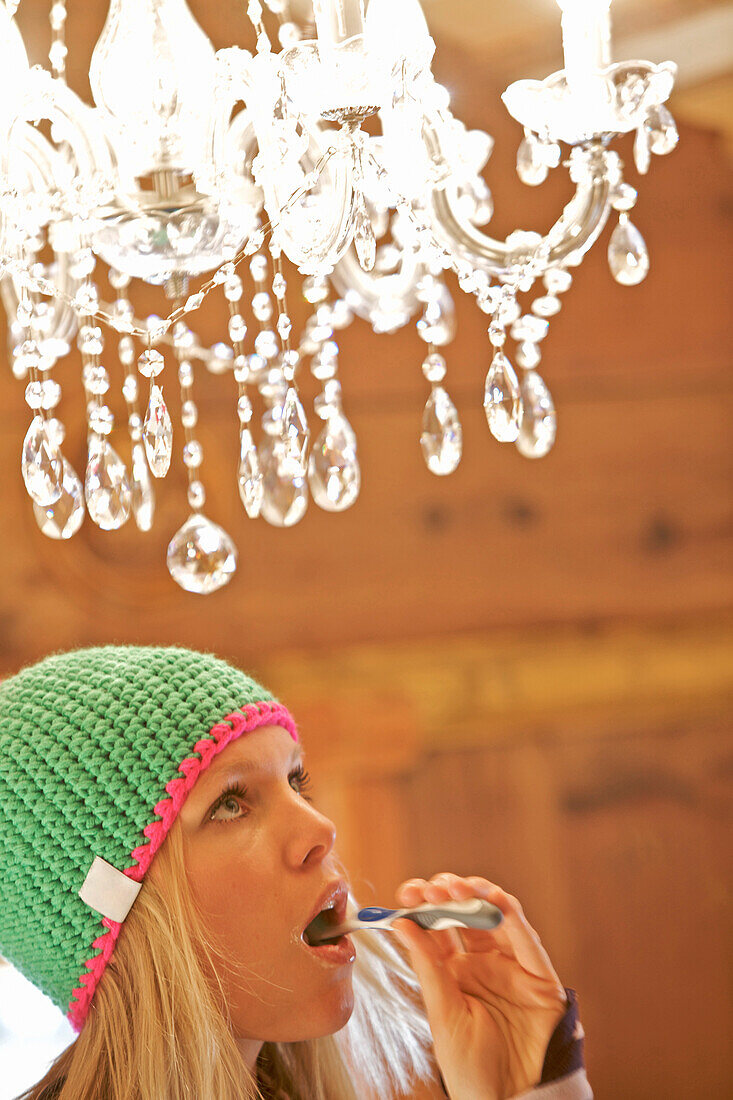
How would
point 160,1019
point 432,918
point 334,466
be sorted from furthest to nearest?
point 432,918 < point 160,1019 < point 334,466

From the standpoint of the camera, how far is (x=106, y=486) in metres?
0.78

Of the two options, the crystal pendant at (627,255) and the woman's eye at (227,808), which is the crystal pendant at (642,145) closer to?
the crystal pendant at (627,255)

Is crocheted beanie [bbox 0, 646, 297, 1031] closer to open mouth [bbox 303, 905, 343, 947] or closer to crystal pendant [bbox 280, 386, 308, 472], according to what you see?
open mouth [bbox 303, 905, 343, 947]

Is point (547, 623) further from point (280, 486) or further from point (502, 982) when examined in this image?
point (280, 486)

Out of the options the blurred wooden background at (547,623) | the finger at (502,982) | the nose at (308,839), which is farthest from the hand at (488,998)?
the blurred wooden background at (547,623)

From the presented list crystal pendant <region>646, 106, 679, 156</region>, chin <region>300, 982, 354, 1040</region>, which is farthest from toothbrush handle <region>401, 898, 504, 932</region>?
crystal pendant <region>646, 106, 679, 156</region>

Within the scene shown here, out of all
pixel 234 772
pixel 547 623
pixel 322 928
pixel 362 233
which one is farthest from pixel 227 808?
pixel 547 623

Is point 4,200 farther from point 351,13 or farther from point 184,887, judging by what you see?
point 184,887

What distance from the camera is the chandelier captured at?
69 cm

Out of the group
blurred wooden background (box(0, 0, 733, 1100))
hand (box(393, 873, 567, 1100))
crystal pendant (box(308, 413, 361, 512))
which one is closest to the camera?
crystal pendant (box(308, 413, 361, 512))

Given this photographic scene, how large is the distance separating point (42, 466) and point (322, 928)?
54cm

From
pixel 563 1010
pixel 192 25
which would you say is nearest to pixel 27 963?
pixel 563 1010

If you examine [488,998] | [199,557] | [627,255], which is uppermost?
[627,255]

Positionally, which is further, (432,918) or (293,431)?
(432,918)
